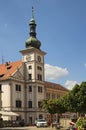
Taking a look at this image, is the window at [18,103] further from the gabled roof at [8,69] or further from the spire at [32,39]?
the spire at [32,39]

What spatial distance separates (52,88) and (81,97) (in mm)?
47618

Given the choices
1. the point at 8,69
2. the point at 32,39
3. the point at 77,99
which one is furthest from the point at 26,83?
the point at 77,99

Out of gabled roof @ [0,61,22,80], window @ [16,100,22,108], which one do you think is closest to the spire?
gabled roof @ [0,61,22,80]

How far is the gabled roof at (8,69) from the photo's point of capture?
8583cm

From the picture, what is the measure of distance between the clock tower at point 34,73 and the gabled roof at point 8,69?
7.56 feet

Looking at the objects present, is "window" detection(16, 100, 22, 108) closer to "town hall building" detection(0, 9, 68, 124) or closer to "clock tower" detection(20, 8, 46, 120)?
A: "town hall building" detection(0, 9, 68, 124)

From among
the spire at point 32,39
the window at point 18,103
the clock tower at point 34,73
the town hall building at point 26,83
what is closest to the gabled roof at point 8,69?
the town hall building at point 26,83

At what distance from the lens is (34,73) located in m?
88.3

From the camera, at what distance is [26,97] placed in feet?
290

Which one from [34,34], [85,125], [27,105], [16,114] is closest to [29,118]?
[27,105]

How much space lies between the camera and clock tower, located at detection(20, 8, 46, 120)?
287 feet

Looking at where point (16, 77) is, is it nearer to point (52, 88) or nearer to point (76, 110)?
point (52, 88)

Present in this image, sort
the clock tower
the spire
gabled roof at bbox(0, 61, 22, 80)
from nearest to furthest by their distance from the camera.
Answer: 1. gabled roof at bbox(0, 61, 22, 80)
2. the clock tower
3. the spire

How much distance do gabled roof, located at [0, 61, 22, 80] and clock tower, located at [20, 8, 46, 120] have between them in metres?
2.30
